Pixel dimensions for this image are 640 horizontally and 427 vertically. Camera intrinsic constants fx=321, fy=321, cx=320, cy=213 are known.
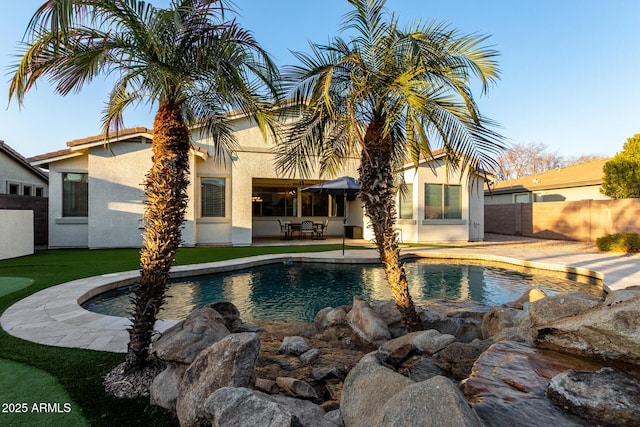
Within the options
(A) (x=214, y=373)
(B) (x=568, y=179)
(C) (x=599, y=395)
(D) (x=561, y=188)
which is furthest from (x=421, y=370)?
(B) (x=568, y=179)

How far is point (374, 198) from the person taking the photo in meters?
4.91

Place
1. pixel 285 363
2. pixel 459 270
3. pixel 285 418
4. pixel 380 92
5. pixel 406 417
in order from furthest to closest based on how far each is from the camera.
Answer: pixel 459 270, pixel 380 92, pixel 285 363, pixel 285 418, pixel 406 417

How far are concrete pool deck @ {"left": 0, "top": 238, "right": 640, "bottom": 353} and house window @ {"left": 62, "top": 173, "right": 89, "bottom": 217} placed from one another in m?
7.90

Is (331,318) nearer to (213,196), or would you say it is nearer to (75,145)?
(213,196)

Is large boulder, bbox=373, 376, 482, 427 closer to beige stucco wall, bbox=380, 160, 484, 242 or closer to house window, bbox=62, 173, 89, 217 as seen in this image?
beige stucco wall, bbox=380, 160, 484, 242

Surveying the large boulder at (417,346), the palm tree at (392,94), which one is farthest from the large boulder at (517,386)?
the palm tree at (392,94)

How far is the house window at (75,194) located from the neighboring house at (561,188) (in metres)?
22.3

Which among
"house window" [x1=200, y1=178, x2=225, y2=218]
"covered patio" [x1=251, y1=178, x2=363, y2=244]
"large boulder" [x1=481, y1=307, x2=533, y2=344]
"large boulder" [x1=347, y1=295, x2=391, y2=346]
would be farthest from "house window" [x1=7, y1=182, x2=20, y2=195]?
"large boulder" [x1=481, y1=307, x2=533, y2=344]

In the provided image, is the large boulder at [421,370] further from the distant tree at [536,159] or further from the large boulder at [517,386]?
the distant tree at [536,159]

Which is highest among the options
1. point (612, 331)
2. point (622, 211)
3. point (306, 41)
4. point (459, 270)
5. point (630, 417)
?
point (306, 41)

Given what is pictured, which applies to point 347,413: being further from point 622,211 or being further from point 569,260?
point 622,211

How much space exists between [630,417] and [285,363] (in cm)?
331

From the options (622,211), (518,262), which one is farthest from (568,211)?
(518,262)

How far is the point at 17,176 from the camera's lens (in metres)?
16.7
